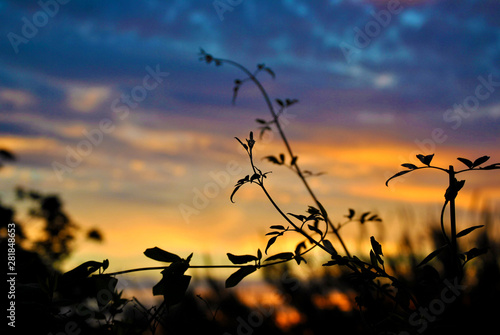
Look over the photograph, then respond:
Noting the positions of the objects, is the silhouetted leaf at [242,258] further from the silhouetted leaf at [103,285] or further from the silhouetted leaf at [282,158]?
the silhouetted leaf at [282,158]

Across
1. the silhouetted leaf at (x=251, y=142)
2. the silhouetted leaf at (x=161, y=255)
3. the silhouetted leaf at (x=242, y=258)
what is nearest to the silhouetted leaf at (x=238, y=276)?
the silhouetted leaf at (x=242, y=258)

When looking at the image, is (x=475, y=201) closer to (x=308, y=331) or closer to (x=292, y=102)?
(x=308, y=331)

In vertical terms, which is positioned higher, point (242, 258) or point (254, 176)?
point (254, 176)

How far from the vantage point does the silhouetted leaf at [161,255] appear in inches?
46.5

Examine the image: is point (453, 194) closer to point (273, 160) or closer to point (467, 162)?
point (467, 162)

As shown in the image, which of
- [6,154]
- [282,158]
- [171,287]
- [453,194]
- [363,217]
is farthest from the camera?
[6,154]

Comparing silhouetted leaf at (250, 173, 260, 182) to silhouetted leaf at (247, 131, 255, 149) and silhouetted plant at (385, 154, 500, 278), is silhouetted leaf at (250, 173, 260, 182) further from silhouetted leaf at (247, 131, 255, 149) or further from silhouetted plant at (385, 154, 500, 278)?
silhouetted plant at (385, 154, 500, 278)

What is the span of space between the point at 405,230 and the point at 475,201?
74 cm

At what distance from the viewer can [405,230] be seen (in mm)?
4949

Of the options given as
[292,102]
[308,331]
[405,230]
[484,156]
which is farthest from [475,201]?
[484,156]

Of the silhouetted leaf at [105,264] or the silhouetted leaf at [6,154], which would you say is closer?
the silhouetted leaf at [105,264]

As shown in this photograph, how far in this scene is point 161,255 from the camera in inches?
46.8

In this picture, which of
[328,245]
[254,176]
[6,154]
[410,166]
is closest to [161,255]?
[254,176]

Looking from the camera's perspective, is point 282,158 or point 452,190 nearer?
point 452,190
